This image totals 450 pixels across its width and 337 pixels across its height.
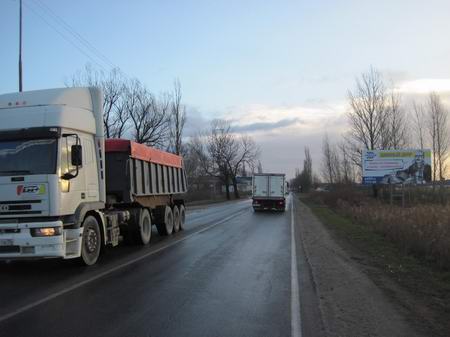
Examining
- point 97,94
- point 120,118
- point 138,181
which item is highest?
point 120,118

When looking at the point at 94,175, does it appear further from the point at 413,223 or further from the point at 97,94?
the point at 413,223

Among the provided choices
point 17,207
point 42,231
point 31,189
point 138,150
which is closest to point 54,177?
point 31,189

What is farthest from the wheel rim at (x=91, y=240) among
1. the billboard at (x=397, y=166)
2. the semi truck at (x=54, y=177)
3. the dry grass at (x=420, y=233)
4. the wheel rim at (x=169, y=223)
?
the billboard at (x=397, y=166)

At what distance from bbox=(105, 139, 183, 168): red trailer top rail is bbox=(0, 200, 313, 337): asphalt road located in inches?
118

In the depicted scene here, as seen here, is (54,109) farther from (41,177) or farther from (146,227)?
(146,227)

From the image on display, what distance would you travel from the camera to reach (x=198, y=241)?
57.1 ft

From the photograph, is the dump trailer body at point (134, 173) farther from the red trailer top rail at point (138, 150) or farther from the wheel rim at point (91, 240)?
the wheel rim at point (91, 240)

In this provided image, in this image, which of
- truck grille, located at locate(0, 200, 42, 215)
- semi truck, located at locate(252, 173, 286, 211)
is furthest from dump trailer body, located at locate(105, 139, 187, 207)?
semi truck, located at locate(252, 173, 286, 211)

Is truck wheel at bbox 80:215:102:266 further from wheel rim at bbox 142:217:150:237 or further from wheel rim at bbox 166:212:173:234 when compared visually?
wheel rim at bbox 166:212:173:234

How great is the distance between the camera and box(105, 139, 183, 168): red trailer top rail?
15172 millimetres

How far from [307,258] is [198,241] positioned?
4.85 metres

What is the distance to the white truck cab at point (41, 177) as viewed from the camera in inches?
403

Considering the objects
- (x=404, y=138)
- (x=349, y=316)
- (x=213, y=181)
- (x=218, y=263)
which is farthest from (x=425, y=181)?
(x=213, y=181)

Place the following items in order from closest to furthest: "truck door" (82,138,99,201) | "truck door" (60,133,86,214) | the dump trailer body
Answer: "truck door" (60,133,86,214), "truck door" (82,138,99,201), the dump trailer body
